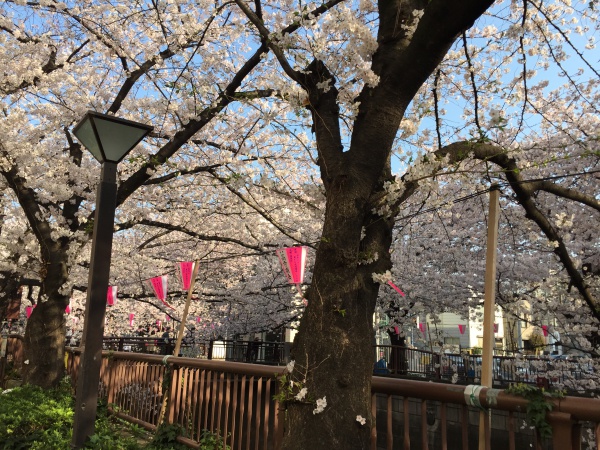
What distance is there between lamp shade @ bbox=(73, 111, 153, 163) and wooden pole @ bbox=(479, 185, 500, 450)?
3.36 meters

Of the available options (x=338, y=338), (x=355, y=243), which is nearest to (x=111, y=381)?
(x=338, y=338)

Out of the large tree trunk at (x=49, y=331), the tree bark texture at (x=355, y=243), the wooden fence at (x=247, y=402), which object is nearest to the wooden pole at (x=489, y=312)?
the wooden fence at (x=247, y=402)

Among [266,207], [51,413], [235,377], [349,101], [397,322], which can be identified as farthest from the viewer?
[397,322]

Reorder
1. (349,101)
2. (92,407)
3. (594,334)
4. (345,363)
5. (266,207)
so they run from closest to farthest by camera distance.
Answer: (345,363), (349,101), (92,407), (594,334), (266,207)

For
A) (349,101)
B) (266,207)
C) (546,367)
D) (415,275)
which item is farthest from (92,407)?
(415,275)

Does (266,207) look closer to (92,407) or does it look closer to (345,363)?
(92,407)

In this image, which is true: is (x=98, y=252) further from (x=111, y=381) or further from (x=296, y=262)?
(x=296, y=262)

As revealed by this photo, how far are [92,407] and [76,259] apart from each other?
6654 mm

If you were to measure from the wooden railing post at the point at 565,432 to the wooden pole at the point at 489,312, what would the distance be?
470mm

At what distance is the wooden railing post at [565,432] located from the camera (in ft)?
7.75

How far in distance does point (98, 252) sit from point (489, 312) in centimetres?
340

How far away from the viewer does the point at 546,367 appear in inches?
445

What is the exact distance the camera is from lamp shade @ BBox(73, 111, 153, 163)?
4.61m

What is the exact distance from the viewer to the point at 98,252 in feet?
14.8
